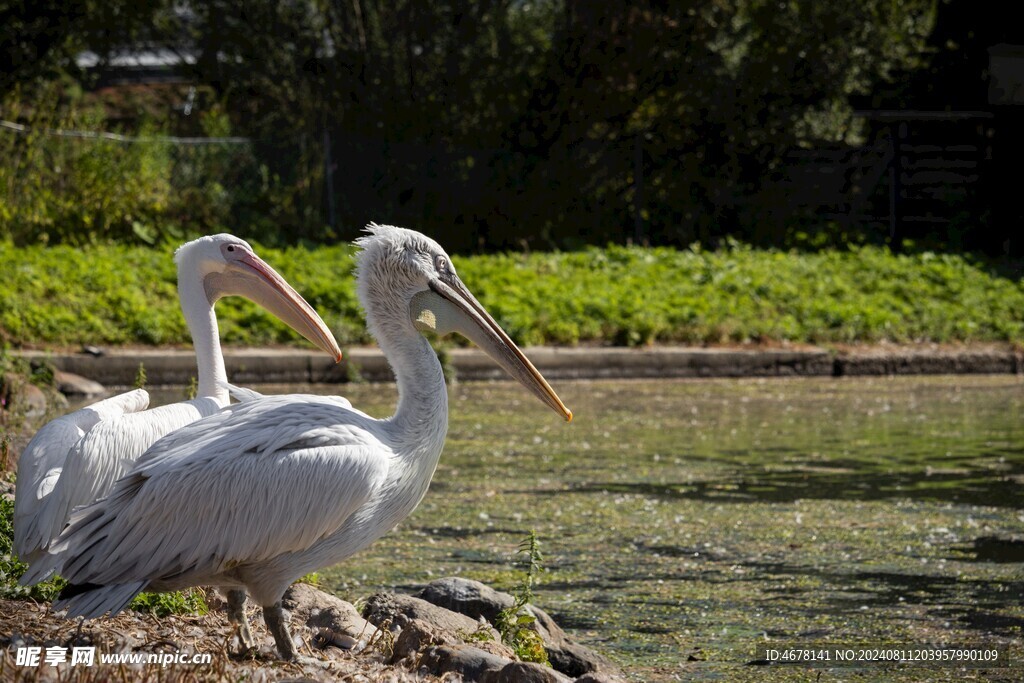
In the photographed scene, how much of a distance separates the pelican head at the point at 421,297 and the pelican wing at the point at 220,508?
0.59 m

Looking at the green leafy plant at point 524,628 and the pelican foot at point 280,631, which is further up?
the pelican foot at point 280,631

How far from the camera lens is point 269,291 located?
5.12 m

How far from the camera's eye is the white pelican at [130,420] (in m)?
4.15

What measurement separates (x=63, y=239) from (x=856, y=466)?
28.6 feet

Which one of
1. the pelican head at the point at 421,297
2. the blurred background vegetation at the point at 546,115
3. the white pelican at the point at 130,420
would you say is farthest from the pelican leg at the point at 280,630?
the blurred background vegetation at the point at 546,115

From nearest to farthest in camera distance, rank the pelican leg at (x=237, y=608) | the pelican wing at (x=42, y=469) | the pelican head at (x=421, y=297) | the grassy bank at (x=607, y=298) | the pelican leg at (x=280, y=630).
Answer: the pelican leg at (x=280, y=630)
the pelican wing at (x=42, y=469)
the pelican leg at (x=237, y=608)
the pelican head at (x=421, y=297)
the grassy bank at (x=607, y=298)

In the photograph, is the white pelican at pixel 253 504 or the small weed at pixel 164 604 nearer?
the white pelican at pixel 253 504

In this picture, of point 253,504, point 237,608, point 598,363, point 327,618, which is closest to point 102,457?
point 237,608

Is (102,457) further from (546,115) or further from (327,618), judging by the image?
(546,115)

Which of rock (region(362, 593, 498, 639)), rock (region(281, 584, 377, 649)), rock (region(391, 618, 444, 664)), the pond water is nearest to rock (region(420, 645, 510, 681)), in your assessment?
rock (region(391, 618, 444, 664))

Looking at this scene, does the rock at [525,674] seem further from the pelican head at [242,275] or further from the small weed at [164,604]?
the pelican head at [242,275]

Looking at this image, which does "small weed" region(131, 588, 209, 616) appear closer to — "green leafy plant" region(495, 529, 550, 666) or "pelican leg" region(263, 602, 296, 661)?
"pelican leg" region(263, 602, 296, 661)

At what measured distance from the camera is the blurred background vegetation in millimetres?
15664

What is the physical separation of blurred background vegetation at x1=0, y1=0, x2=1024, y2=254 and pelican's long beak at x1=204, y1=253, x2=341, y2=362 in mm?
9973
